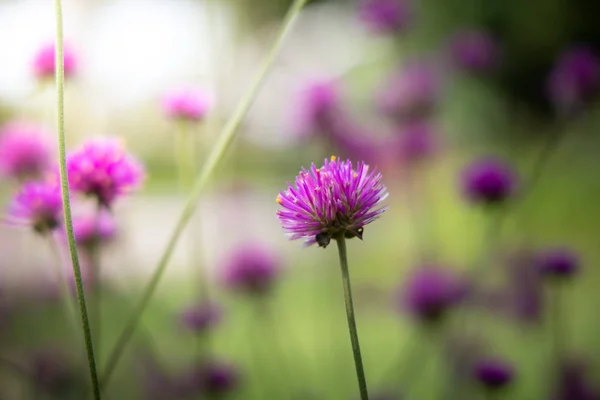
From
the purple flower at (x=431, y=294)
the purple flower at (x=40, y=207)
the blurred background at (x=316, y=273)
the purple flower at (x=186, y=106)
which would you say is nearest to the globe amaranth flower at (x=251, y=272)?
the blurred background at (x=316, y=273)

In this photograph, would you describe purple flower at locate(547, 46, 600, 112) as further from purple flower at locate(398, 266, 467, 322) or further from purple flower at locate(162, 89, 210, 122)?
purple flower at locate(162, 89, 210, 122)

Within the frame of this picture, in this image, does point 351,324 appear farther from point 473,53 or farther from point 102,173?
point 473,53

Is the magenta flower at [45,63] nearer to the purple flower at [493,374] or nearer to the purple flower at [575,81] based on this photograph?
the purple flower at [493,374]

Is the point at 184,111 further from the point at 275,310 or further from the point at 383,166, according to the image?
the point at 275,310

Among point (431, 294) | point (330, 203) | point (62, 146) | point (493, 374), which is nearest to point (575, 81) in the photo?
point (431, 294)

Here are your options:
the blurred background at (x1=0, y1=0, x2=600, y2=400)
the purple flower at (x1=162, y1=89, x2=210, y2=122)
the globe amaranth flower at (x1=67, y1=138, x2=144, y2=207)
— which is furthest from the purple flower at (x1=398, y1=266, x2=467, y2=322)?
the globe amaranth flower at (x1=67, y1=138, x2=144, y2=207)

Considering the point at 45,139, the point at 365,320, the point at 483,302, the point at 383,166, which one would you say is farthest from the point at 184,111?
the point at 365,320
